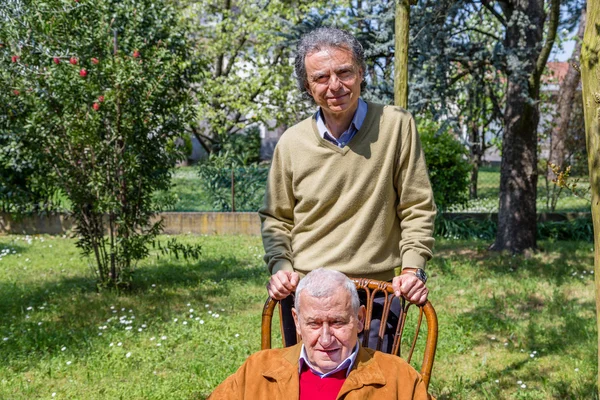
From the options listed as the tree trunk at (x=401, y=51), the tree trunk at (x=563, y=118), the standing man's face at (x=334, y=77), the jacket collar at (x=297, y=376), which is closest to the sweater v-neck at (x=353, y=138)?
the standing man's face at (x=334, y=77)

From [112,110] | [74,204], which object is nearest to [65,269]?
[74,204]

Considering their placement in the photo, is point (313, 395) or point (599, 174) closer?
point (313, 395)

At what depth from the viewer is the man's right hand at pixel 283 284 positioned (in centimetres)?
257

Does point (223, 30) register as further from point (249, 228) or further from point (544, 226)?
point (544, 226)

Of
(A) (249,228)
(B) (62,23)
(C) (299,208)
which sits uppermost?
(B) (62,23)

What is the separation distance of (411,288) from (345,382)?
448 millimetres

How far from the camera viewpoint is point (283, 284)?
8.43 ft

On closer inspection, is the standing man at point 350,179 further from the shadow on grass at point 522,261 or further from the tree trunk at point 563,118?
the tree trunk at point 563,118

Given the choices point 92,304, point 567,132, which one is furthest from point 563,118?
point 92,304

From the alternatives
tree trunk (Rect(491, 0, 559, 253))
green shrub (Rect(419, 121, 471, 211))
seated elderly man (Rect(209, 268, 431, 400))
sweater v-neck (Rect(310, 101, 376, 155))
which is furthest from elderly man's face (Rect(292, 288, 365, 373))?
green shrub (Rect(419, 121, 471, 211))

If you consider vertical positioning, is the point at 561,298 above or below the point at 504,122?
below

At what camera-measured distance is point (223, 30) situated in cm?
1677

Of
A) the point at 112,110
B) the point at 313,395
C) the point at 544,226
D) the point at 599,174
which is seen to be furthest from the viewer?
the point at 544,226

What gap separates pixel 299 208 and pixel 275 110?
13.3 meters
